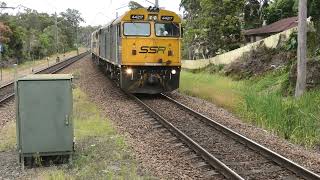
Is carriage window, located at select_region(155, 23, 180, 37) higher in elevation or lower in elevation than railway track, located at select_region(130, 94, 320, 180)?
higher

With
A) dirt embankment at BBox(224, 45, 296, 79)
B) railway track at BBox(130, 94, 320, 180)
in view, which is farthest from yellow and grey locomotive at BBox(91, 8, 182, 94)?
dirt embankment at BBox(224, 45, 296, 79)

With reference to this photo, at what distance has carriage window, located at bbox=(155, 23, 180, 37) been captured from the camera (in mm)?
18266

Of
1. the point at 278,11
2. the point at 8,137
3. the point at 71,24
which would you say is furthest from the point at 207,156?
the point at 71,24

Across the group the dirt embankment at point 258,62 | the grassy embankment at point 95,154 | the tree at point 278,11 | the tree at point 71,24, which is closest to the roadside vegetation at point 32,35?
the tree at point 71,24

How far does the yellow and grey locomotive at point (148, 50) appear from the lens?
17938 mm

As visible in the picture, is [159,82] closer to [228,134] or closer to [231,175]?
[228,134]

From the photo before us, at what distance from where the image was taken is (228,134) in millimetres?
11203

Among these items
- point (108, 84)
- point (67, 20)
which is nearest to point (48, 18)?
point (67, 20)

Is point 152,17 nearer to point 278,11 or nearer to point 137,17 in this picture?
point 137,17

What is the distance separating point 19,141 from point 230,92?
12.8 metres

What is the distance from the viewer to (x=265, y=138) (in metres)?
11.0

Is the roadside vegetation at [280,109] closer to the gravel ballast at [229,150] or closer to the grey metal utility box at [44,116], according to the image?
the gravel ballast at [229,150]

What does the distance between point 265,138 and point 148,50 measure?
799 cm

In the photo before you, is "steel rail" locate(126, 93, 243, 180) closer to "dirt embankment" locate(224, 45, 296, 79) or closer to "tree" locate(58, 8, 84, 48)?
"dirt embankment" locate(224, 45, 296, 79)
